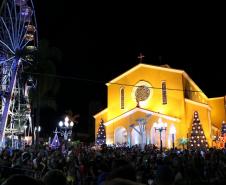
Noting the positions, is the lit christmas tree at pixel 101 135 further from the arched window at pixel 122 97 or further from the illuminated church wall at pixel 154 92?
A: the arched window at pixel 122 97

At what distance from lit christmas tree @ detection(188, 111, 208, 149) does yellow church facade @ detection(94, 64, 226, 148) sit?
3.19 feet

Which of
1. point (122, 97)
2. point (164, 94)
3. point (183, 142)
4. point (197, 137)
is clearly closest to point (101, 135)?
point (122, 97)

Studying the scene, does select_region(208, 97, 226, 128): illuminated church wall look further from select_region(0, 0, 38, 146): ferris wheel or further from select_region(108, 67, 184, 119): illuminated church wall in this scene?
select_region(0, 0, 38, 146): ferris wheel

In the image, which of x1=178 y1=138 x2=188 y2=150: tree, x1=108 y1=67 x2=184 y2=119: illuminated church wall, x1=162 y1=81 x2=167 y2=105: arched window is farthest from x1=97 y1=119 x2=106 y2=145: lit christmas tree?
x1=178 y1=138 x2=188 y2=150: tree

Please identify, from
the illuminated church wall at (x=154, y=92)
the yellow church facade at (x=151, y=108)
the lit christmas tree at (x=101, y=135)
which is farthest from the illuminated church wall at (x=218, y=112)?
the lit christmas tree at (x=101, y=135)

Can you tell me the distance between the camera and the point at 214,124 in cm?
4950

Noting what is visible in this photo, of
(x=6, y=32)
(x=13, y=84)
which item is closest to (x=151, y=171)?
(x=13, y=84)

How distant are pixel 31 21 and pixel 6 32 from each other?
99.4 inches

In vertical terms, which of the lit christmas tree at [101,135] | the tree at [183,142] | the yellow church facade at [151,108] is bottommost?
the tree at [183,142]

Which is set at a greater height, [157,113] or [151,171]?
[157,113]

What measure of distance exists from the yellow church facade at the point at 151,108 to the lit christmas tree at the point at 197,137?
97 centimetres

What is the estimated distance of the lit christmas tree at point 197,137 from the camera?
116 feet

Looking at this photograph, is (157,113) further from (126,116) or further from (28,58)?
(28,58)

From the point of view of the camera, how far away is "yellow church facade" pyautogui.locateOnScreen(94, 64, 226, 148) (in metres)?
38.1
